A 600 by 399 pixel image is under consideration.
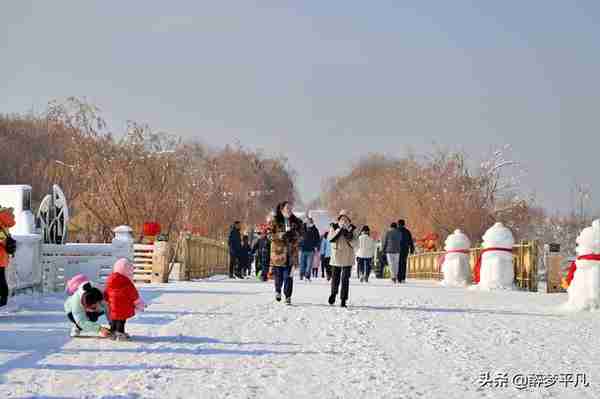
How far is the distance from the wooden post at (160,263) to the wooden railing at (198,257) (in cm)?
232

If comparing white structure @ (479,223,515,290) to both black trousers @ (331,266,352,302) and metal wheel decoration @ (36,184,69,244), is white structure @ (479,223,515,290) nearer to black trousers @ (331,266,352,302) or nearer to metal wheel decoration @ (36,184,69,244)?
black trousers @ (331,266,352,302)

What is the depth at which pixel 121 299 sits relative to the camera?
10805mm

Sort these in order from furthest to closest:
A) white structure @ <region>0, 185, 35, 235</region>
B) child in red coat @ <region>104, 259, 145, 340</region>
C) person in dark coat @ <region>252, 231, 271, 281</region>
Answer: person in dark coat @ <region>252, 231, 271, 281</region> < white structure @ <region>0, 185, 35, 235</region> < child in red coat @ <region>104, 259, 145, 340</region>

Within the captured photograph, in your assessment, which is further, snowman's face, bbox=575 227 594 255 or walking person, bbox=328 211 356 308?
snowman's face, bbox=575 227 594 255

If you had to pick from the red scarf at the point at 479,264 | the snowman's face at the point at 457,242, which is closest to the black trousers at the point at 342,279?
the red scarf at the point at 479,264

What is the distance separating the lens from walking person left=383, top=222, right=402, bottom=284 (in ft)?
92.2

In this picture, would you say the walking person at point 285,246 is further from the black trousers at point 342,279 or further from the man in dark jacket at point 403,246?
the man in dark jacket at point 403,246

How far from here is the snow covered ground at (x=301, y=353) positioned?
25.3 ft

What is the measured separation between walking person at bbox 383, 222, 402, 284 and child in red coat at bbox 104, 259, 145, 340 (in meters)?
17.4

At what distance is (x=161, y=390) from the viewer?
295 inches

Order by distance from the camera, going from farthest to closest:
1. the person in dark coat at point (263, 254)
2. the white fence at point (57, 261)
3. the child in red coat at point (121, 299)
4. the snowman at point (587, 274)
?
the person in dark coat at point (263, 254) → the white fence at point (57, 261) → the snowman at point (587, 274) → the child in red coat at point (121, 299)

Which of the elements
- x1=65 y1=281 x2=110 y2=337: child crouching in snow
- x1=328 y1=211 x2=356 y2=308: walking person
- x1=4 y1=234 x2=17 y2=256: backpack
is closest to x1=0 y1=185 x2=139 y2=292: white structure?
x1=4 y1=234 x2=17 y2=256: backpack

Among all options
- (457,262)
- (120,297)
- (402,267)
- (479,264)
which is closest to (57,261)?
(120,297)

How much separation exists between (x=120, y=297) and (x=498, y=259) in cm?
1321
